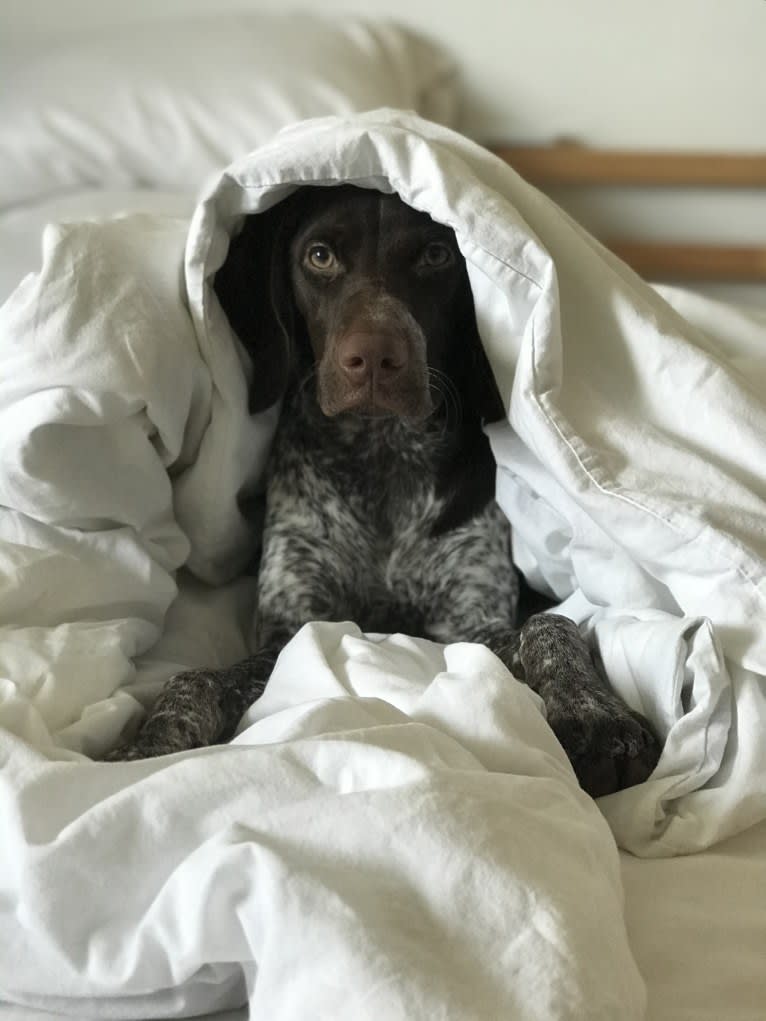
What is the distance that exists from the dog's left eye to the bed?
0.16m

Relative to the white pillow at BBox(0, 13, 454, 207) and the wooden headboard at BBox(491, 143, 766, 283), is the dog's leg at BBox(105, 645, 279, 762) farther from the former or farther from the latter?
the wooden headboard at BBox(491, 143, 766, 283)

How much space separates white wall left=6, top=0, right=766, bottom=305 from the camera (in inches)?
120

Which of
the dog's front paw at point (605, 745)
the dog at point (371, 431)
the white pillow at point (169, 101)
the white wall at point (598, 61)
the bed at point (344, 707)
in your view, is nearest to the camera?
the bed at point (344, 707)

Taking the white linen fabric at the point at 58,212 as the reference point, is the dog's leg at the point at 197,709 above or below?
below

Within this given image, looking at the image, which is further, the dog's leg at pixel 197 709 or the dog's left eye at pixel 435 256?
the dog's left eye at pixel 435 256

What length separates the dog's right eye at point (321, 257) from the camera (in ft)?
6.17

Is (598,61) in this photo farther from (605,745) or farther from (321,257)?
(605,745)

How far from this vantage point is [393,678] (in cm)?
136

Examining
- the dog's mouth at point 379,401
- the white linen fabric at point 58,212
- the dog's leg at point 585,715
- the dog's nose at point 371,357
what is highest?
the dog's nose at point 371,357

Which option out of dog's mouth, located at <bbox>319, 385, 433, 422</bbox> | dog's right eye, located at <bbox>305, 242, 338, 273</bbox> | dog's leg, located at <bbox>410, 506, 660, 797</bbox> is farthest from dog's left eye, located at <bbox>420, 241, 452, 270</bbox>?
dog's leg, located at <bbox>410, 506, 660, 797</bbox>

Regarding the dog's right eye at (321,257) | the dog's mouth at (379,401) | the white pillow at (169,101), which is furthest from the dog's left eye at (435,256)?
the white pillow at (169,101)

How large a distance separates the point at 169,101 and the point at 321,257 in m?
1.18

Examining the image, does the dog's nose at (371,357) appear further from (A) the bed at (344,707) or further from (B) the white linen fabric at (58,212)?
(B) the white linen fabric at (58,212)

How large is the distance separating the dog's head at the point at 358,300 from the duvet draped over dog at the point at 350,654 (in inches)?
2.3
